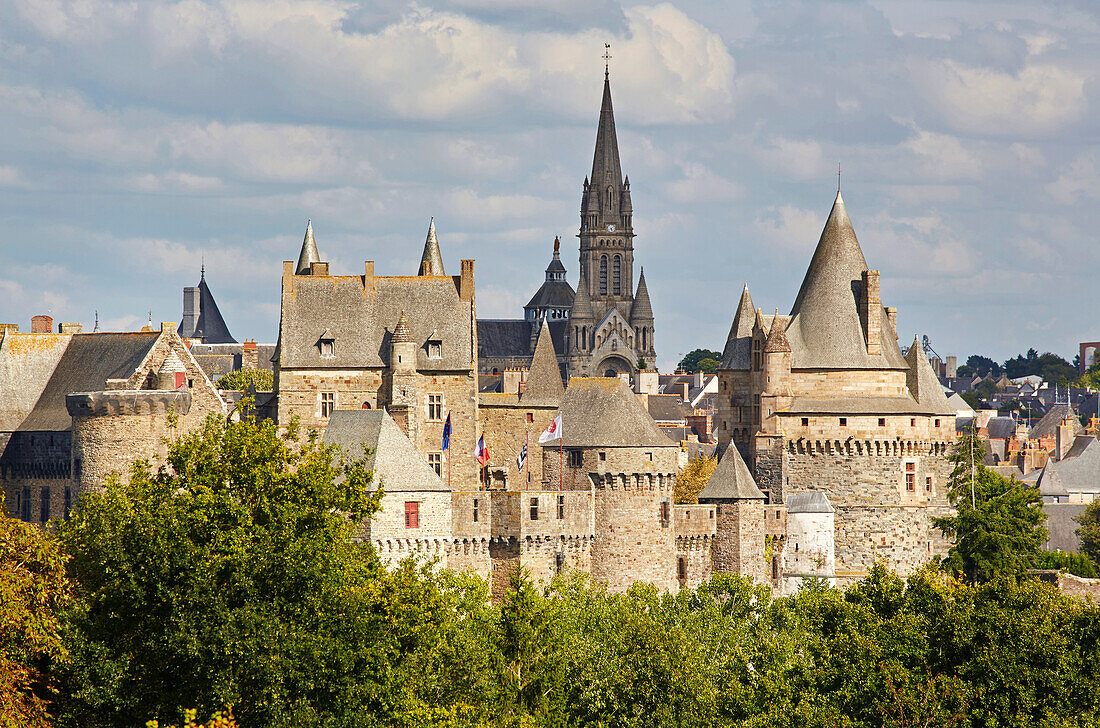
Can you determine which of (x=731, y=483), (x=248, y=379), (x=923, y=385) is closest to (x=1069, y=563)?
(x=923, y=385)

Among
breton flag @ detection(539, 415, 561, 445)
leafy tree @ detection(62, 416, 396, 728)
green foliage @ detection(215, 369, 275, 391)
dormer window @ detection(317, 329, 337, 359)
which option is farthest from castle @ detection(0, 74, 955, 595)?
green foliage @ detection(215, 369, 275, 391)

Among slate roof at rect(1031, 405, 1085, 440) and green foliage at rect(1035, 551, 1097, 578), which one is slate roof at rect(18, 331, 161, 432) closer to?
green foliage at rect(1035, 551, 1097, 578)

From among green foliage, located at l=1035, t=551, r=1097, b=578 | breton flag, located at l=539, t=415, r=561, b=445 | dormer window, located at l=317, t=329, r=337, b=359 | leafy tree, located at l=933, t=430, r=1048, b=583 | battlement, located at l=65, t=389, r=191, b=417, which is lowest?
green foliage, located at l=1035, t=551, r=1097, b=578

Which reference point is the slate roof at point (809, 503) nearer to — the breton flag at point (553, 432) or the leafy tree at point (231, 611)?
the breton flag at point (553, 432)

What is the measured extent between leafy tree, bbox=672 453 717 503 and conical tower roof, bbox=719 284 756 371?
5656mm

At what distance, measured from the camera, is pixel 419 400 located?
3204 inches

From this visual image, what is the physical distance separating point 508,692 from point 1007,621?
575 inches

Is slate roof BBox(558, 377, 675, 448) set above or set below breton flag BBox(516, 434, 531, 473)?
above

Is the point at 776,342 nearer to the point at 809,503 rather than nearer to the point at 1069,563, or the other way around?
the point at 809,503

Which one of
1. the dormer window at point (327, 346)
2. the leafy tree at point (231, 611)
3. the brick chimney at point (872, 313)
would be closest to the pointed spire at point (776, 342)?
the brick chimney at point (872, 313)

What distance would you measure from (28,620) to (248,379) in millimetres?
84917

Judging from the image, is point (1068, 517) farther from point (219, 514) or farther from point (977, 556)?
point (219, 514)

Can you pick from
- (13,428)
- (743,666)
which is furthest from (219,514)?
(13,428)

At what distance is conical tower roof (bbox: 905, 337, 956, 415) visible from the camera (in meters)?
92.5
